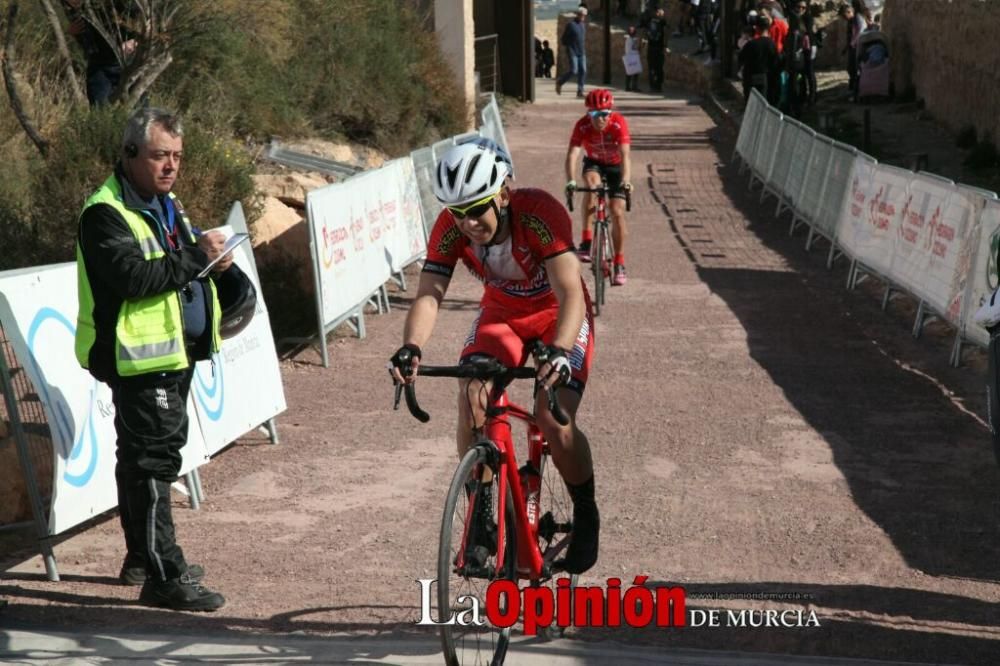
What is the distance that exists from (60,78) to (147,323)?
38.4 feet

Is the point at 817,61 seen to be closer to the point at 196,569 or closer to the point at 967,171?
the point at 967,171

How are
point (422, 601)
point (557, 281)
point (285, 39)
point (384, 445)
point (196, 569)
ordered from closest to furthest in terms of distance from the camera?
point (557, 281), point (422, 601), point (196, 569), point (384, 445), point (285, 39)

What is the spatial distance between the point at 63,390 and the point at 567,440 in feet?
8.41

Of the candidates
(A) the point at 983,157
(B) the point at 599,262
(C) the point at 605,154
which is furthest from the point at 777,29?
(B) the point at 599,262

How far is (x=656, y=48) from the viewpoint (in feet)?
133

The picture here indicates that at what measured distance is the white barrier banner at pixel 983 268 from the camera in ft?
34.1

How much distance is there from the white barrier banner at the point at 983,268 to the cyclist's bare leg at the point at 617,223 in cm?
398

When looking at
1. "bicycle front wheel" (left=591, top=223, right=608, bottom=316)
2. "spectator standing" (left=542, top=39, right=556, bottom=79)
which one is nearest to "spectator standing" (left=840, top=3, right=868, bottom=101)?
"bicycle front wheel" (left=591, top=223, right=608, bottom=316)

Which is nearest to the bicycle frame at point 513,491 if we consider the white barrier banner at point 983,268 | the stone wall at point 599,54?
the white barrier banner at point 983,268

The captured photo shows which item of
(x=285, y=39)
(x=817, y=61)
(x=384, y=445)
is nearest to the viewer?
(x=384, y=445)

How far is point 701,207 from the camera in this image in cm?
2148

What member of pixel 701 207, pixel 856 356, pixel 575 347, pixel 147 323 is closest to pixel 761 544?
pixel 575 347

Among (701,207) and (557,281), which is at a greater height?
(557,281)

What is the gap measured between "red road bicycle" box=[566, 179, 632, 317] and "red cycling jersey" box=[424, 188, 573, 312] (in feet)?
24.6
